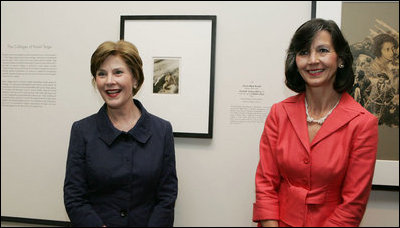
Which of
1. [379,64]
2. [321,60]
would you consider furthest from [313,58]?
[379,64]

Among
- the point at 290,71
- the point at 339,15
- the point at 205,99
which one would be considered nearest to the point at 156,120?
the point at 205,99

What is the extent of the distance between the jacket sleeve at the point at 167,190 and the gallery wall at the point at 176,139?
0.43 metres

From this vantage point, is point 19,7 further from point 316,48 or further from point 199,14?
point 316,48

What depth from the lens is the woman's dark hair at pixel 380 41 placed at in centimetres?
168

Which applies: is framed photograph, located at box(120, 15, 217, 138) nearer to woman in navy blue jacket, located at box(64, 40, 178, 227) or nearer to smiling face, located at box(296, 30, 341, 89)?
woman in navy blue jacket, located at box(64, 40, 178, 227)

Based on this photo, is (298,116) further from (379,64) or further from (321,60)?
(379,64)

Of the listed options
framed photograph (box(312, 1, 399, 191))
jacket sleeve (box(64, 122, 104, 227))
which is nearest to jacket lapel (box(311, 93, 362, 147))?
framed photograph (box(312, 1, 399, 191))

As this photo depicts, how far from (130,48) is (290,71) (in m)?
0.68

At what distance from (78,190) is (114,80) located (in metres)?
0.48

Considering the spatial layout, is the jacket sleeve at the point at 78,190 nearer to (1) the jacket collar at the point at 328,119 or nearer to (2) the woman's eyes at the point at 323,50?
(1) the jacket collar at the point at 328,119

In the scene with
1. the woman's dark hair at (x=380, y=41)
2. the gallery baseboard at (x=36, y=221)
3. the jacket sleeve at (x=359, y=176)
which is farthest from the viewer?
the gallery baseboard at (x=36, y=221)

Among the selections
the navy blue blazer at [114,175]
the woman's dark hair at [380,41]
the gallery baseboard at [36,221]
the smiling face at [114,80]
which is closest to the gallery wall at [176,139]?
the gallery baseboard at [36,221]

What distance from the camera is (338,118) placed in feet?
4.09

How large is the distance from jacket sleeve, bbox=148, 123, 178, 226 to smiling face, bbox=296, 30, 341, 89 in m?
0.66
